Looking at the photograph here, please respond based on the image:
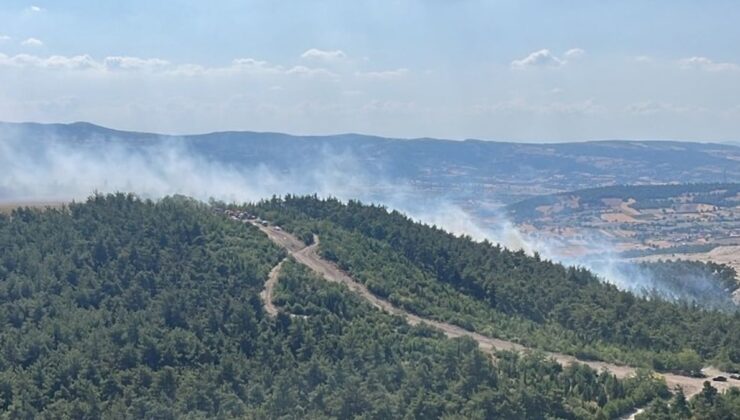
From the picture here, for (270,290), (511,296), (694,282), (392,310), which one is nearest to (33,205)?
(270,290)

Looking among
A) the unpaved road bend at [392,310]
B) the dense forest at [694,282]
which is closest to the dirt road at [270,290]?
the unpaved road bend at [392,310]

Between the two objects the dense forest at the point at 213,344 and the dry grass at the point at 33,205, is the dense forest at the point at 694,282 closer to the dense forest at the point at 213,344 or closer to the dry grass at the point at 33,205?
the dense forest at the point at 213,344

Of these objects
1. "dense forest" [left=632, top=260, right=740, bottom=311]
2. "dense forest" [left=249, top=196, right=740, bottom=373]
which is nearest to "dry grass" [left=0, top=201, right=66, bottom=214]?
"dense forest" [left=249, top=196, right=740, bottom=373]

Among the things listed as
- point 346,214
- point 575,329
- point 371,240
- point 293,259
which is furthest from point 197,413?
point 346,214

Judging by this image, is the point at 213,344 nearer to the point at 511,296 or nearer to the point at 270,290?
the point at 270,290

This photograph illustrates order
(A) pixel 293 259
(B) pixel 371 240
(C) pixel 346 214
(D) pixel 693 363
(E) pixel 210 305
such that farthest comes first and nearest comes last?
(C) pixel 346 214, (B) pixel 371 240, (A) pixel 293 259, (E) pixel 210 305, (D) pixel 693 363

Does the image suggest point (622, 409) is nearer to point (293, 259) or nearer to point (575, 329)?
point (575, 329)

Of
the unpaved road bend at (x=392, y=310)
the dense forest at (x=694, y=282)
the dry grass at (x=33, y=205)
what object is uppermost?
the dry grass at (x=33, y=205)
